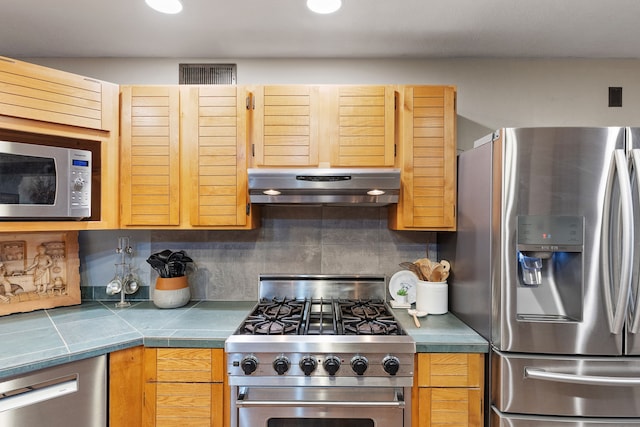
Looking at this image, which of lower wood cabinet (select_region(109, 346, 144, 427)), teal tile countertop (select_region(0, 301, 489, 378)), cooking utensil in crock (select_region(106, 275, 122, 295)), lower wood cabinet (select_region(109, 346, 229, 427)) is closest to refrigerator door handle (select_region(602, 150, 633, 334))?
teal tile countertop (select_region(0, 301, 489, 378))

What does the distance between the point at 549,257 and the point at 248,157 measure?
1.55m

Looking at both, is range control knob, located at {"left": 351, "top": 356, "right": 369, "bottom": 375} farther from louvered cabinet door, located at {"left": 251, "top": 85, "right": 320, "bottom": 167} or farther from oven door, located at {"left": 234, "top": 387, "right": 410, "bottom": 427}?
louvered cabinet door, located at {"left": 251, "top": 85, "right": 320, "bottom": 167}

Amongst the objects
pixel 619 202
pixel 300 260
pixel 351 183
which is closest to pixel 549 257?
pixel 619 202

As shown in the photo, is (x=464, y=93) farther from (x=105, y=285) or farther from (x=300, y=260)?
(x=105, y=285)

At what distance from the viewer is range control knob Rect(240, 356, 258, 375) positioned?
1409 millimetres

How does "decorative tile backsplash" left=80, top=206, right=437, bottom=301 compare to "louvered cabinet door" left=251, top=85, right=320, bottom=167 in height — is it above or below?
below

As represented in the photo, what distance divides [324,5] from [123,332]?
184 centimetres

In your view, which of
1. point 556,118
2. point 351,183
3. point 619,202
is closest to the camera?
point 619,202

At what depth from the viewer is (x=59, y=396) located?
52.6 inches

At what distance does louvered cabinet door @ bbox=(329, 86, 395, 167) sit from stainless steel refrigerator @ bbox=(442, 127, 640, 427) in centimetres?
58

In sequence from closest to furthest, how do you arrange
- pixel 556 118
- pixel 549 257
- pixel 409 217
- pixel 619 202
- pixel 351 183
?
pixel 619 202 < pixel 549 257 < pixel 351 183 < pixel 409 217 < pixel 556 118

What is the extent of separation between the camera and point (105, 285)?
7.03 feet

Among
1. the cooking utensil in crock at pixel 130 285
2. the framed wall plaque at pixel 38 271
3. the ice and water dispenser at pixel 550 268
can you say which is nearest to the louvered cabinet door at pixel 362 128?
the ice and water dispenser at pixel 550 268

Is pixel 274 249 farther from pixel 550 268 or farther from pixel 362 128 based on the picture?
pixel 550 268
